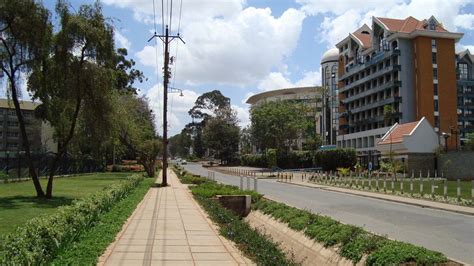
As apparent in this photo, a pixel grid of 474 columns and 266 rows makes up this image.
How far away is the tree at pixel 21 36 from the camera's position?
20.7 m

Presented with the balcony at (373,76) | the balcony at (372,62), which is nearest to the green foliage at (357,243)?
the balcony at (373,76)

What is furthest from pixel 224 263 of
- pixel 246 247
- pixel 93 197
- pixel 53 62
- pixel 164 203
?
pixel 53 62

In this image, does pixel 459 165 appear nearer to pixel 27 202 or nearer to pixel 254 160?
pixel 27 202

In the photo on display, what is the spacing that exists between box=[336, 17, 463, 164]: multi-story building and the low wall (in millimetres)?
37290

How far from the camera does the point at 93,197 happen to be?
14.4 m

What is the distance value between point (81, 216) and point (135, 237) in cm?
132

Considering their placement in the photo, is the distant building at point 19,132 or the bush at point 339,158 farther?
the distant building at point 19,132

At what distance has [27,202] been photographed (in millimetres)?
19641

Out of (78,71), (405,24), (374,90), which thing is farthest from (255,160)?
(78,71)

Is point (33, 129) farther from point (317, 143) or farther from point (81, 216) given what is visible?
point (81, 216)

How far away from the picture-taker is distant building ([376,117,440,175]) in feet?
163

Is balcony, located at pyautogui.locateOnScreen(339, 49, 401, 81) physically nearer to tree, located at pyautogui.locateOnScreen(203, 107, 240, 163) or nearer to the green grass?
tree, located at pyautogui.locateOnScreen(203, 107, 240, 163)

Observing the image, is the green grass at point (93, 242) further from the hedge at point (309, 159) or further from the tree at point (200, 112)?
the tree at point (200, 112)

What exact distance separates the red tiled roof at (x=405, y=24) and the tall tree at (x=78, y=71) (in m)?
72.3
